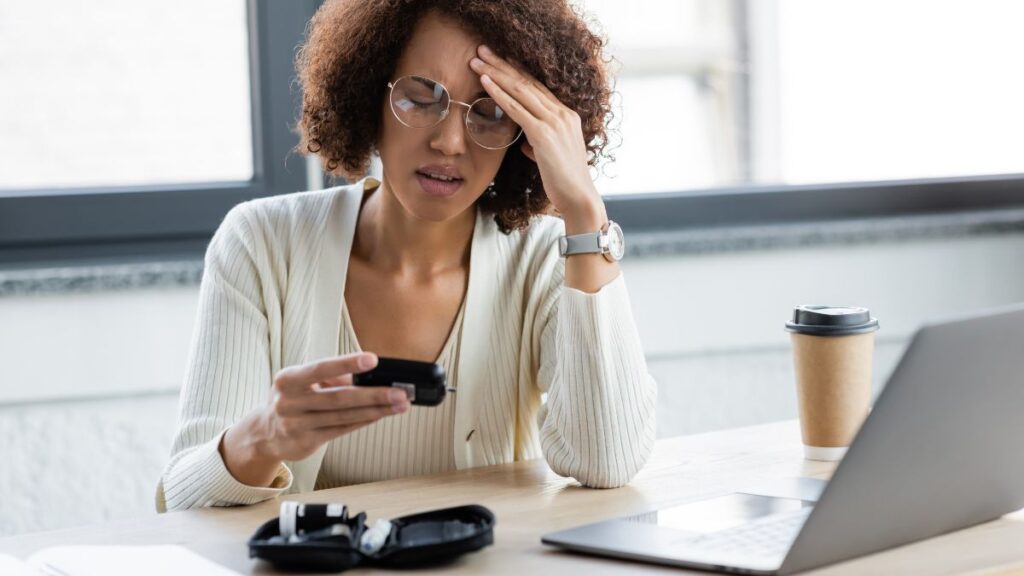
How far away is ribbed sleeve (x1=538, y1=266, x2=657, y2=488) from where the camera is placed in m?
1.42

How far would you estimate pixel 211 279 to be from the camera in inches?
60.9

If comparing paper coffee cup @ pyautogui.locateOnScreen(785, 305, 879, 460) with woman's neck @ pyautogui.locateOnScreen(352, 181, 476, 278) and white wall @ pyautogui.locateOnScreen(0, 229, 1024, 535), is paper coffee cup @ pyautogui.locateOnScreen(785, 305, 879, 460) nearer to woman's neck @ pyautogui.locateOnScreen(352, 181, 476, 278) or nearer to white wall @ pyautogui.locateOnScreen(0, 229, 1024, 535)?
woman's neck @ pyautogui.locateOnScreen(352, 181, 476, 278)

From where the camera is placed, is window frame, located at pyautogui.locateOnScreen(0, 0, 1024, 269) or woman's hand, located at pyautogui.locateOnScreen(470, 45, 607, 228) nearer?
woman's hand, located at pyautogui.locateOnScreen(470, 45, 607, 228)

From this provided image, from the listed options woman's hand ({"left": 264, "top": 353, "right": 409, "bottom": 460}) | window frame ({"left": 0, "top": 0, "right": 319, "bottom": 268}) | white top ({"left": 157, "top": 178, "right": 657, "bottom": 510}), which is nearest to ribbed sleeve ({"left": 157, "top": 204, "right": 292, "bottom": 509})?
white top ({"left": 157, "top": 178, "right": 657, "bottom": 510})

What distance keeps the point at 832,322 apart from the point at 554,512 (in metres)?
0.44

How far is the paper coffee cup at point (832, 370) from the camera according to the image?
4.75ft

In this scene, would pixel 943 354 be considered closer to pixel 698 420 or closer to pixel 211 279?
pixel 211 279

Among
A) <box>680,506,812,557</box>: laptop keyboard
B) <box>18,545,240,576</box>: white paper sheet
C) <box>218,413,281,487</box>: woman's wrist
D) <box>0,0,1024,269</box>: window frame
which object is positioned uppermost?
<box>0,0,1024,269</box>: window frame

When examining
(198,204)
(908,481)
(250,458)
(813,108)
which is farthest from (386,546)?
(813,108)

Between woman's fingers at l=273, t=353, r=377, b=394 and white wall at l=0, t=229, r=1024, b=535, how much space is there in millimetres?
1259

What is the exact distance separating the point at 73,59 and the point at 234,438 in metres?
1.36

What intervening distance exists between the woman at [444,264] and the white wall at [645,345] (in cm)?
77

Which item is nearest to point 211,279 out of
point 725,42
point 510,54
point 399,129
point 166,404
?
point 399,129

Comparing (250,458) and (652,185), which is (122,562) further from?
(652,185)
